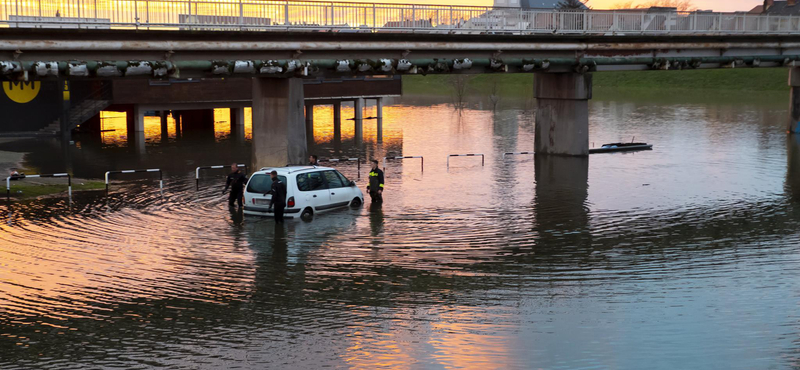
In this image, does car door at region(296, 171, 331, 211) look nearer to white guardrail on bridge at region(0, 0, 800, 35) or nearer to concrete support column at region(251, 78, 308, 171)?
concrete support column at region(251, 78, 308, 171)

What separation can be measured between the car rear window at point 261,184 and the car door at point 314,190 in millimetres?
551

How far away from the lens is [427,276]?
1711 centimetres

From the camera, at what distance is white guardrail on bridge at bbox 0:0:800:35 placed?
27422mm

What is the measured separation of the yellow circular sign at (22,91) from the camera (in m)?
50.3

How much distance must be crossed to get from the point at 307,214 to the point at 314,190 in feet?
2.13

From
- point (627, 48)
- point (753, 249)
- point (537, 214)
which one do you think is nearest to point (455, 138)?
point (627, 48)

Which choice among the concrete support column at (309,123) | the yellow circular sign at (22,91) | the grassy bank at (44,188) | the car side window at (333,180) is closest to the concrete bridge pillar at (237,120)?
the concrete support column at (309,123)

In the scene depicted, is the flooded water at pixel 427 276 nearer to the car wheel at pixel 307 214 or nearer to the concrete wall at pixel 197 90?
the car wheel at pixel 307 214

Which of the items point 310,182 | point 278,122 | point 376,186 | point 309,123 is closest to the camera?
point 310,182

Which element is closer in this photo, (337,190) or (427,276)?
(427,276)

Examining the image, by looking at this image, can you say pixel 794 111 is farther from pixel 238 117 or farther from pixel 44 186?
pixel 44 186

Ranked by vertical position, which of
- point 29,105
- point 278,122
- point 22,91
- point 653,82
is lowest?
point 278,122

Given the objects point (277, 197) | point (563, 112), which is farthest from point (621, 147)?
point (277, 197)

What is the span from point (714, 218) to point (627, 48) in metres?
16.1
